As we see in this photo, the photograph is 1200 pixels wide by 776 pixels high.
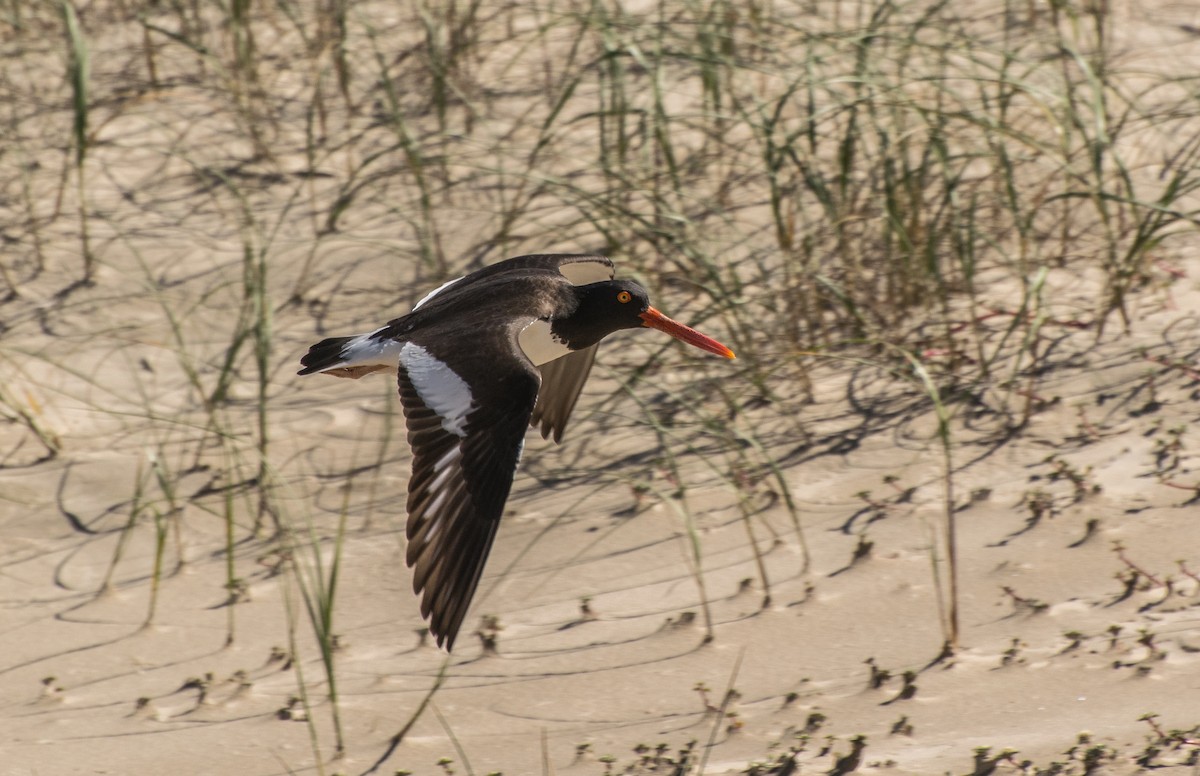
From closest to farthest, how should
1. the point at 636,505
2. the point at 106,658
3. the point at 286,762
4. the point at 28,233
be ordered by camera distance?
the point at 286,762 < the point at 106,658 < the point at 636,505 < the point at 28,233

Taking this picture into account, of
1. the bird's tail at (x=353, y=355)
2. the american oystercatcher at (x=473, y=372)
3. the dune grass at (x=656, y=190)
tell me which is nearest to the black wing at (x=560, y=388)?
the american oystercatcher at (x=473, y=372)

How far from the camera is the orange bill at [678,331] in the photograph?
394cm

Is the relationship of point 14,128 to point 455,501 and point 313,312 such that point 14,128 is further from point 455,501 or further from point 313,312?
point 455,501

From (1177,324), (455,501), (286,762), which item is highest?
(455,501)

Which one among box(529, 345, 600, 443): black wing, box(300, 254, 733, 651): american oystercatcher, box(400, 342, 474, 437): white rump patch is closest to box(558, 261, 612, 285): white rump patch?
box(300, 254, 733, 651): american oystercatcher

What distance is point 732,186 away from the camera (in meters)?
5.91

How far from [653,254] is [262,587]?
1827 millimetres

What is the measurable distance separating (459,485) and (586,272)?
1133 mm

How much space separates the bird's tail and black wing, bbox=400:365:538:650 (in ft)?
0.98

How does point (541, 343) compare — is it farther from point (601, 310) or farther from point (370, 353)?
point (370, 353)

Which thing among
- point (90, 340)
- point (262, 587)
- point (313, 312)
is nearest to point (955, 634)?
point (262, 587)

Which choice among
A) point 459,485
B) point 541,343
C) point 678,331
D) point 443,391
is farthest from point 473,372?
point 678,331

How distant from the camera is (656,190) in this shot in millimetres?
4734

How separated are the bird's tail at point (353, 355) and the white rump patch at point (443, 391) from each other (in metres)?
0.23
